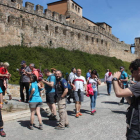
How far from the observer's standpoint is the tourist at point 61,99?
202 inches

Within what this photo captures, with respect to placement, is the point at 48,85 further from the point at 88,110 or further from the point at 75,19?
the point at 75,19

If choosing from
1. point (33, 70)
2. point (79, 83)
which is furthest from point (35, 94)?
point (33, 70)

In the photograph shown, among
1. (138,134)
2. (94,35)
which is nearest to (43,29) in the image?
(94,35)

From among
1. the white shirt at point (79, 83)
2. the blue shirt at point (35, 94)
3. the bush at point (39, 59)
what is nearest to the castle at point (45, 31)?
the bush at point (39, 59)

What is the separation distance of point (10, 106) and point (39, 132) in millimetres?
2304

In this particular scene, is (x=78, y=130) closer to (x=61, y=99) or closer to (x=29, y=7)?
(x=61, y=99)

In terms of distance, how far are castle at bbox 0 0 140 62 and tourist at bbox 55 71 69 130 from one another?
1345cm

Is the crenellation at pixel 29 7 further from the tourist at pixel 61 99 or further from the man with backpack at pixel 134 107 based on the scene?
the man with backpack at pixel 134 107

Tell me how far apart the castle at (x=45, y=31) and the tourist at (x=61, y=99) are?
529 inches

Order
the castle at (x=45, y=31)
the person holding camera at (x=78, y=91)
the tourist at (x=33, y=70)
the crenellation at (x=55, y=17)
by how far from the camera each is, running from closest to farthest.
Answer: the person holding camera at (x=78, y=91), the tourist at (x=33, y=70), the castle at (x=45, y=31), the crenellation at (x=55, y=17)

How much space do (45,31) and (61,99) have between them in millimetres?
18073

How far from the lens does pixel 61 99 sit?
209 inches

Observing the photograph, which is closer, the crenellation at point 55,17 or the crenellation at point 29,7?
the crenellation at point 29,7

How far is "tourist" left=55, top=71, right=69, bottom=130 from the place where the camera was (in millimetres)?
5123
